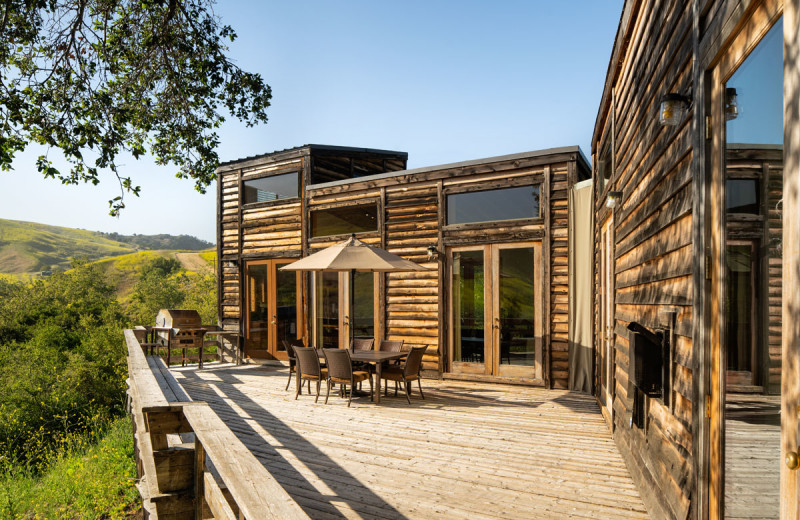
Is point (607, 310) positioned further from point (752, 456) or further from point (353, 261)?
point (752, 456)

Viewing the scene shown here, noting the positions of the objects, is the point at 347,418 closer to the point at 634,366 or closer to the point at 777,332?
the point at 634,366

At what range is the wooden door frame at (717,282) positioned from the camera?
1846 mm

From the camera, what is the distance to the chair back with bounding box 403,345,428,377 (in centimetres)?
638

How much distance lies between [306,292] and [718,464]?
8.68 m

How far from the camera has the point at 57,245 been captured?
85438 millimetres

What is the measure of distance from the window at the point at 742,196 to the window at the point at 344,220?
297 inches

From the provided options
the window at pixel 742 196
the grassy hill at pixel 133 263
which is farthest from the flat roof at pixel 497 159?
the grassy hill at pixel 133 263

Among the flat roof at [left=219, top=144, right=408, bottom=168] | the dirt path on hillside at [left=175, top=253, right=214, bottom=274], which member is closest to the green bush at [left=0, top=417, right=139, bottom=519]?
the flat roof at [left=219, top=144, right=408, bottom=168]

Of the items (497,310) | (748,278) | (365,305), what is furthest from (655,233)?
(365,305)

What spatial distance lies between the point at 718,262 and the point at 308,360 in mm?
5521

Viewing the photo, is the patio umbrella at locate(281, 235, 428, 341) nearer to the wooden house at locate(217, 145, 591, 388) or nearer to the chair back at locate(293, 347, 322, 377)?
the wooden house at locate(217, 145, 591, 388)

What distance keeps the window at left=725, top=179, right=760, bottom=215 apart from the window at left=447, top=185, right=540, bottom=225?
5.92 m

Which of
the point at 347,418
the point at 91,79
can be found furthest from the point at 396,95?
the point at 347,418

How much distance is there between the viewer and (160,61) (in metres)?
5.94
